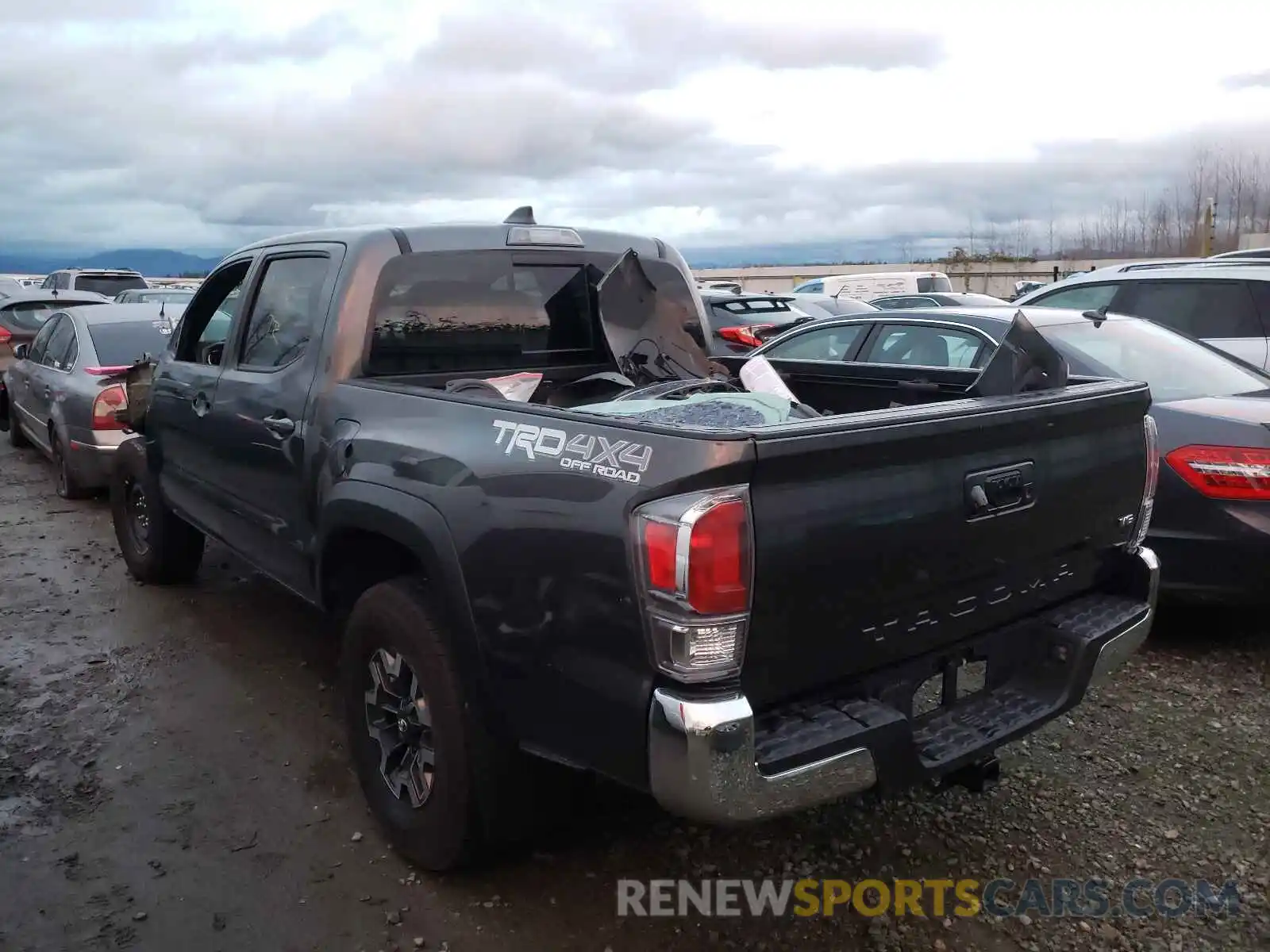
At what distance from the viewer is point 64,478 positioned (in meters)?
8.26

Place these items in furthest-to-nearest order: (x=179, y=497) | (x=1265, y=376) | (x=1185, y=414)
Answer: (x=1265, y=376)
(x=179, y=497)
(x=1185, y=414)

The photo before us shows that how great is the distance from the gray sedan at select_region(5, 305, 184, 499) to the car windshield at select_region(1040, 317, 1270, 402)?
249 inches

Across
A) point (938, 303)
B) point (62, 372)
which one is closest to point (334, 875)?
point (62, 372)

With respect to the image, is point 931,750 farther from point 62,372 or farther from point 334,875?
point 62,372

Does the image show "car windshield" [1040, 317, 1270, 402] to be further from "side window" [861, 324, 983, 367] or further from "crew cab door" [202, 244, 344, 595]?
"crew cab door" [202, 244, 344, 595]

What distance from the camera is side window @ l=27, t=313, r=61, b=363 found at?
29.9ft

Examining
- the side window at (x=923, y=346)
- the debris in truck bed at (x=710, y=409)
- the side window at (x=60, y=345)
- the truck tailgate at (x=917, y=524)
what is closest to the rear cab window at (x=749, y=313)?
the side window at (x=923, y=346)

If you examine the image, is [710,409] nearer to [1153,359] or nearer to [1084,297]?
[1153,359]

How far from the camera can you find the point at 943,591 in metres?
2.67

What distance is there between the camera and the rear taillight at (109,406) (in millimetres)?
7492

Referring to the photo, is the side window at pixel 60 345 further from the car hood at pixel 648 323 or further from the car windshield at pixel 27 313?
the car hood at pixel 648 323

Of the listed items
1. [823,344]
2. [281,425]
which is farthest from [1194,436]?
[281,425]

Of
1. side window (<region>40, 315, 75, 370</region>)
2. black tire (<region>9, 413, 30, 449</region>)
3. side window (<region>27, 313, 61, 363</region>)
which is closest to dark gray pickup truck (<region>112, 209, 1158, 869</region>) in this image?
side window (<region>40, 315, 75, 370</region>)

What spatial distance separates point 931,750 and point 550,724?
1.00 meters
